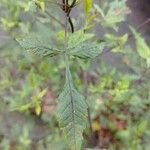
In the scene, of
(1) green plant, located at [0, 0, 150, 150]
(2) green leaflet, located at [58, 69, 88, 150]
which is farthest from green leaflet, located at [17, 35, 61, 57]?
(2) green leaflet, located at [58, 69, 88, 150]

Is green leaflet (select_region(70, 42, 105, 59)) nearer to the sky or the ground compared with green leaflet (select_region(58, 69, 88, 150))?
nearer to the sky

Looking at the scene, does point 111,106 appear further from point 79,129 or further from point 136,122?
point 79,129

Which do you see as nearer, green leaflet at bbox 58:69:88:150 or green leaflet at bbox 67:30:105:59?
green leaflet at bbox 58:69:88:150

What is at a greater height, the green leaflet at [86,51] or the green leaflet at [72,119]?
the green leaflet at [86,51]

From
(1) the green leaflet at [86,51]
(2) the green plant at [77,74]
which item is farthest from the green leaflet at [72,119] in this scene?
(1) the green leaflet at [86,51]

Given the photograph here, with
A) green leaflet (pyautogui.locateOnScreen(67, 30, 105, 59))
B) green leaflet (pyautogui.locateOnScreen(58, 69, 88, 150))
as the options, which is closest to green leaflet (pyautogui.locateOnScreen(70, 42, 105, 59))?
green leaflet (pyautogui.locateOnScreen(67, 30, 105, 59))

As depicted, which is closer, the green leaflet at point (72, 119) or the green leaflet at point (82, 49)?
the green leaflet at point (72, 119)

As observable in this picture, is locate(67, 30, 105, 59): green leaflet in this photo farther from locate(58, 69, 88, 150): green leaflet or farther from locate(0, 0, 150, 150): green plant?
locate(58, 69, 88, 150): green leaflet

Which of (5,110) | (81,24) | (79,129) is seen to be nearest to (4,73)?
(5,110)

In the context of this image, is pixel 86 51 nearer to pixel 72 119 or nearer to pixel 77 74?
pixel 72 119

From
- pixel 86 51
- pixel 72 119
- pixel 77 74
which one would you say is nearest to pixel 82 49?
pixel 86 51

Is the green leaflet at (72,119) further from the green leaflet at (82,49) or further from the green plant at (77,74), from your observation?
the green leaflet at (82,49)
